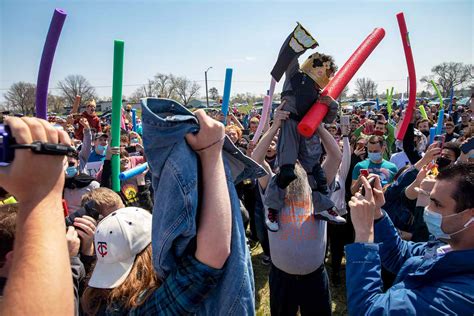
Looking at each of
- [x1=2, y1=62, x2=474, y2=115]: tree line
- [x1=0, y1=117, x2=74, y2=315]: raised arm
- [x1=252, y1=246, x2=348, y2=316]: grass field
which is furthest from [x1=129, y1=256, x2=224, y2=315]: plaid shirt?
[x1=2, y1=62, x2=474, y2=115]: tree line

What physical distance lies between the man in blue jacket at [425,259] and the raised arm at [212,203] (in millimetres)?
920

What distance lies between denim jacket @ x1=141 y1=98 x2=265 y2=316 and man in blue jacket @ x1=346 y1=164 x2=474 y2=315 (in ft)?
2.53

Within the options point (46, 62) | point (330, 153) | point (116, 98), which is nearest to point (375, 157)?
point (330, 153)

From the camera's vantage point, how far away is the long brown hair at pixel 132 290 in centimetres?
140

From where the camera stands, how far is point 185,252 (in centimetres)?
115

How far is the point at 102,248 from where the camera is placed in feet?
5.19

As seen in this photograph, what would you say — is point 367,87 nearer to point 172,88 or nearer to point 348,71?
point 172,88

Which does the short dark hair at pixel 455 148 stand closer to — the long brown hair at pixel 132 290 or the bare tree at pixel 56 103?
the long brown hair at pixel 132 290

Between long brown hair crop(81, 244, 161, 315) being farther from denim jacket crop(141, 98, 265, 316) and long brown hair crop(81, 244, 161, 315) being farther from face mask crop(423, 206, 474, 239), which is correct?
face mask crop(423, 206, 474, 239)

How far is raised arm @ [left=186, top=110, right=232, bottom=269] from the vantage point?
42.8 inches

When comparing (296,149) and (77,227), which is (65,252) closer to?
(77,227)

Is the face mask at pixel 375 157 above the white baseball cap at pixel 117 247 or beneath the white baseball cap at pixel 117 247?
above

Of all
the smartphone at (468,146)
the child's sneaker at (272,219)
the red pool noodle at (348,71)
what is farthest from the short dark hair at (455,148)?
the child's sneaker at (272,219)

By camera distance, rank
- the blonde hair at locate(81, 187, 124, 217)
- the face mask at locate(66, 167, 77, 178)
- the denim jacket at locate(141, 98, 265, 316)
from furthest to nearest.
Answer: the face mask at locate(66, 167, 77, 178) < the blonde hair at locate(81, 187, 124, 217) < the denim jacket at locate(141, 98, 265, 316)
